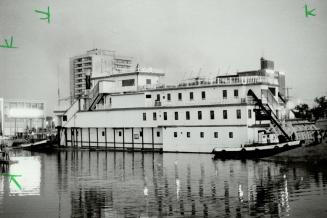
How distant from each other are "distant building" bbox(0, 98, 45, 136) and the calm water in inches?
1935

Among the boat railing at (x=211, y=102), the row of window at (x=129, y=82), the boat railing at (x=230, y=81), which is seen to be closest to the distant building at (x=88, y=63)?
the row of window at (x=129, y=82)

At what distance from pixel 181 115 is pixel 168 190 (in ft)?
67.0

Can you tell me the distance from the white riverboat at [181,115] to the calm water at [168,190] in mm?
6442

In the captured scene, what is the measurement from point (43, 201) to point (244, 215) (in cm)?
844

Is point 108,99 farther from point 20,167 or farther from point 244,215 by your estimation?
point 244,215

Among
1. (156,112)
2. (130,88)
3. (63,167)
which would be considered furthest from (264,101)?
(63,167)

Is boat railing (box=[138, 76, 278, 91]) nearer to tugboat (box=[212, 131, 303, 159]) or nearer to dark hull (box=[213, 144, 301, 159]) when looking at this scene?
tugboat (box=[212, 131, 303, 159])

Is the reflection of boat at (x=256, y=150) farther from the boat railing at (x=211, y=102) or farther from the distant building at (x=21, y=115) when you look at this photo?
the distant building at (x=21, y=115)

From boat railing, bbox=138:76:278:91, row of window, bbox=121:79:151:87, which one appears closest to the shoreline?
boat railing, bbox=138:76:278:91

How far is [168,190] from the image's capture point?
21281 millimetres

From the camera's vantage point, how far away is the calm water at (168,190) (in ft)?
55.8

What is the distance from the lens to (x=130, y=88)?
46469 mm

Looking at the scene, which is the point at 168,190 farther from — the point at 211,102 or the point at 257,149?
the point at 211,102

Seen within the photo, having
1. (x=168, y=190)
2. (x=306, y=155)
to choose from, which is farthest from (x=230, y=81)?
(x=168, y=190)
